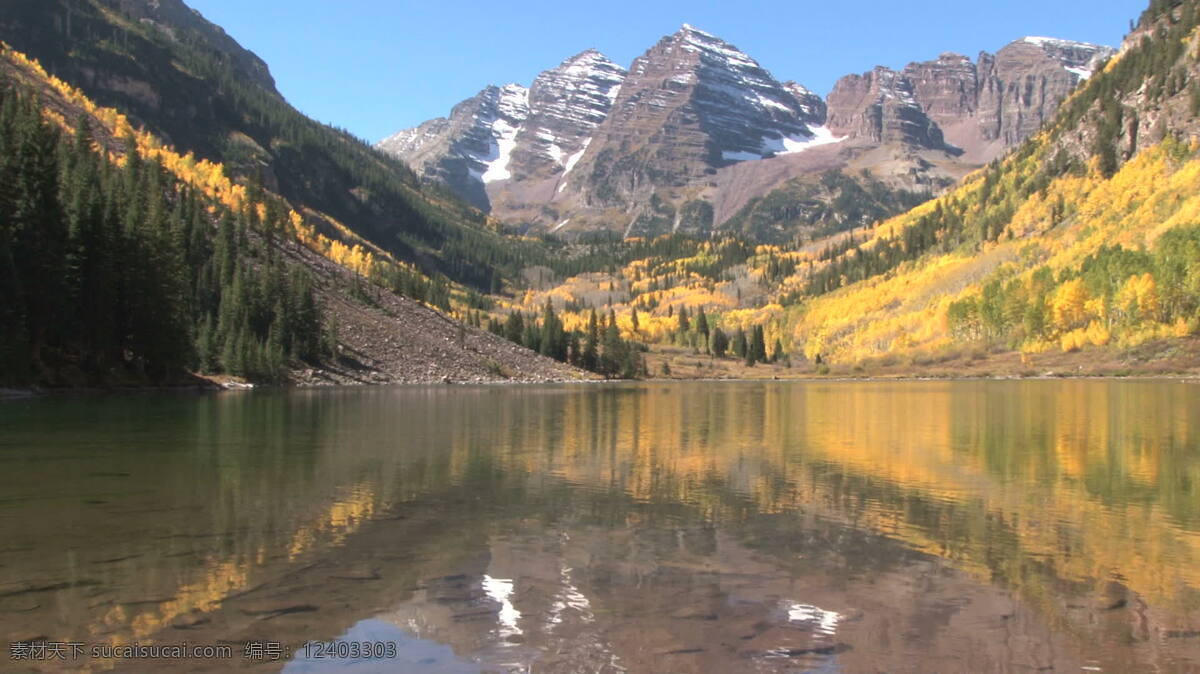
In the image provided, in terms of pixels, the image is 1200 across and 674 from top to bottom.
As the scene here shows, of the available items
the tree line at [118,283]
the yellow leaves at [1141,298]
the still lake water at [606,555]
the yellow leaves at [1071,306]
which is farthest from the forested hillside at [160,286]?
the yellow leaves at [1141,298]

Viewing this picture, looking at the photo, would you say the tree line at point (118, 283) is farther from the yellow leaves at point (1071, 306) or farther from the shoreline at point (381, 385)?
the yellow leaves at point (1071, 306)

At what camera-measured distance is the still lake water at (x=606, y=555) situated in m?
12.9

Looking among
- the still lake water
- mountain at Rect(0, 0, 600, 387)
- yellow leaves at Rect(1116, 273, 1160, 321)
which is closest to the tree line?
mountain at Rect(0, 0, 600, 387)

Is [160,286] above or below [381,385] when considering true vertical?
above

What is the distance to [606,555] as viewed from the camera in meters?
19.1

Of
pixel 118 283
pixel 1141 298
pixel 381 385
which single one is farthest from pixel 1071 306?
pixel 118 283

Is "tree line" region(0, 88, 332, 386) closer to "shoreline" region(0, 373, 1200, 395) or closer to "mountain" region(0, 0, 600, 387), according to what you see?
"mountain" region(0, 0, 600, 387)

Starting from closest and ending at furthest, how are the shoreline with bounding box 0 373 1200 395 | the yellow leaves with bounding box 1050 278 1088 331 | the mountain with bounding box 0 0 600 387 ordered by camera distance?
the shoreline with bounding box 0 373 1200 395, the mountain with bounding box 0 0 600 387, the yellow leaves with bounding box 1050 278 1088 331

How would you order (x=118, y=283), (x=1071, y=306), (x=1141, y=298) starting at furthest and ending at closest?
(x=1071, y=306) < (x=1141, y=298) < (x=118, y=283)

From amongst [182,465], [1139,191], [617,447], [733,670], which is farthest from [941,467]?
[1139,191]

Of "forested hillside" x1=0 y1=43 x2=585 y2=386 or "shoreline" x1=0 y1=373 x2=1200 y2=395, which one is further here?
"forested hillside" x1=0 y1=43 x2=585 y2=386

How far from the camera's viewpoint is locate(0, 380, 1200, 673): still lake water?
508 inches

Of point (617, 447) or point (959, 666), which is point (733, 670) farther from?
point (617, 447)

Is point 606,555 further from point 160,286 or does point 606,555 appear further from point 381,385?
point 381,385
